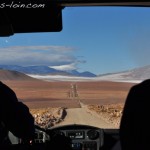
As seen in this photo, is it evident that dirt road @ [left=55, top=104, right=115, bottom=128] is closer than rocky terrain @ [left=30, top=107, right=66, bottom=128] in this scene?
No

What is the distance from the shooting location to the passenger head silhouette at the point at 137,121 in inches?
84.7

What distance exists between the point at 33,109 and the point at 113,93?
2.82 feet

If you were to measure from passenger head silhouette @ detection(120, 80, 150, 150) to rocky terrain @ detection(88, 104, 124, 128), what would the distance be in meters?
2.02

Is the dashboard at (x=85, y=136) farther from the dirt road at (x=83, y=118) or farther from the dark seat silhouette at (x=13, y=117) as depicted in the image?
the dark seat silhouette at (x=13, y=117)

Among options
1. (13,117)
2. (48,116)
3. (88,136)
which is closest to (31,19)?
(13,117)

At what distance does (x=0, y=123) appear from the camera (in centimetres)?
293

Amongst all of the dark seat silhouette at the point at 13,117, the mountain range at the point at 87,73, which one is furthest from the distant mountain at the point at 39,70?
the dark seat silhouette at the point at 13,117

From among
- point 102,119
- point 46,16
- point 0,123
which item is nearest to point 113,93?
point 102,119

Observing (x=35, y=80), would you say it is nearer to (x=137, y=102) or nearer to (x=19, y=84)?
(x=19, y=84)

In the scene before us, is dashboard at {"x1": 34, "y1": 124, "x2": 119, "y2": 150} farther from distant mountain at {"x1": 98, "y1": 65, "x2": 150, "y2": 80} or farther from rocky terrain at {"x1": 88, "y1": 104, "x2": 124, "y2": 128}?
distant mountain at {"x1": 98, "y1": 65, "x2": 150, "y2": 80}

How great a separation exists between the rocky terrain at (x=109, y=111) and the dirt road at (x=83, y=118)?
4 cm

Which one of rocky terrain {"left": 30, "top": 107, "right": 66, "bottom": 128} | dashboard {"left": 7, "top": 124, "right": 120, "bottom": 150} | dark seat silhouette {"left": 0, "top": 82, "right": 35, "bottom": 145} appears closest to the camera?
dark seat silhouette {"left": 0, "top": 82, "right": 35, "bottom": 145}

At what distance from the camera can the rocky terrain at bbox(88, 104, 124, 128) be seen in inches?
173

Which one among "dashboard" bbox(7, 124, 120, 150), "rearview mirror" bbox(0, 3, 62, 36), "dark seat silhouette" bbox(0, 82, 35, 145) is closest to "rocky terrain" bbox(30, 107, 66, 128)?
"dashboard" bbox(7, 124, 120, 150)
